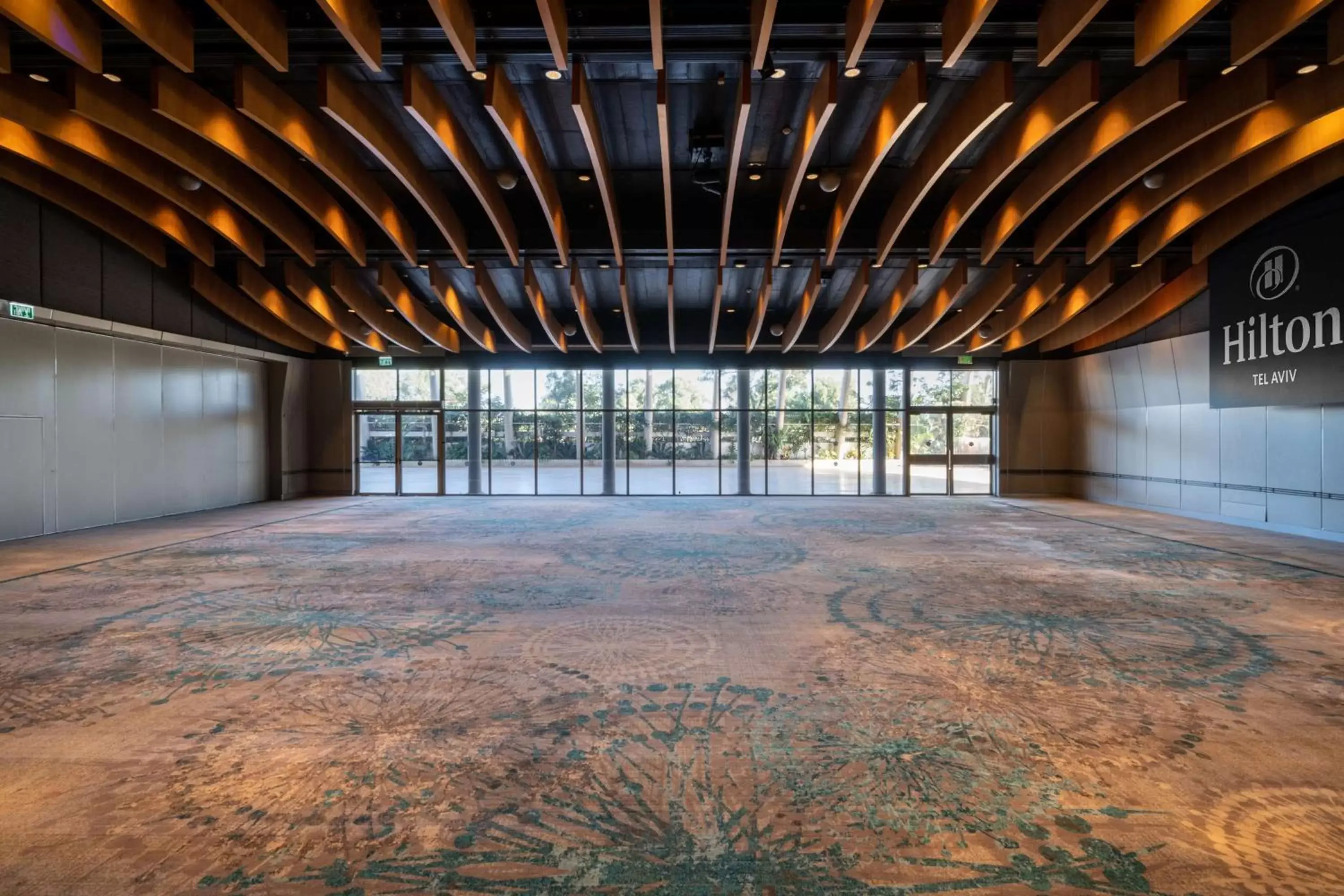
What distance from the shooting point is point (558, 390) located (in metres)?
24.2

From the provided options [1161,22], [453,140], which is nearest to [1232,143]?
[1161,22]

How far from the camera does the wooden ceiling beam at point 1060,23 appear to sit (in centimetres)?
658

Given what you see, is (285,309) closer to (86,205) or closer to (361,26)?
(86,205)

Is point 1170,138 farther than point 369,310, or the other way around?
point 369,310

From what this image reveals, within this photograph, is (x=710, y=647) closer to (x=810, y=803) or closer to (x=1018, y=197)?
(x=810, y=803)

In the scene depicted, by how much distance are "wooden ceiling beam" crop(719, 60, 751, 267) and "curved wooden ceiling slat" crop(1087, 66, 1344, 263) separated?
712 centimetres

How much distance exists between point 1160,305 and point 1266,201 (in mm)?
5608

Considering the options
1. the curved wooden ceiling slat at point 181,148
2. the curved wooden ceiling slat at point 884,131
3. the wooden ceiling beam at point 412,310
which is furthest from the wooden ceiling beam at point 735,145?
the curved wooden ceiling slat at point 181,148

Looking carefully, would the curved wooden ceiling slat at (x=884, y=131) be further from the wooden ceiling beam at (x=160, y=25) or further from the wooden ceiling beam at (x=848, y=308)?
the wooden ceiling beam at (x=160, y=25)

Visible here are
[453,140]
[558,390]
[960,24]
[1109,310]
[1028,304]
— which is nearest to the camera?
[960,24]

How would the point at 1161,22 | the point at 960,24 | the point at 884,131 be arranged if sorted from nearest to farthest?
the point at 1161,22 < the point at 960,24 < the point at 884,131

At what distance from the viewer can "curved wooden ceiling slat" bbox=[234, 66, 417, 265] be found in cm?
834

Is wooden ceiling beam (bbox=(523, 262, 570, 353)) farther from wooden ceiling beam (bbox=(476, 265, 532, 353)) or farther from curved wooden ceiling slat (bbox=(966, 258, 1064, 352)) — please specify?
curved wooden ceiling slat (bbox=(966, 258, 1064, 352))

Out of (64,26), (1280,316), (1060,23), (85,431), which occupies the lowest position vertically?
(85,431)
